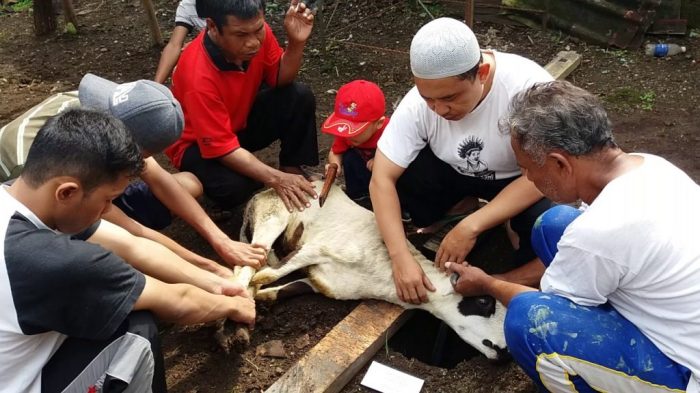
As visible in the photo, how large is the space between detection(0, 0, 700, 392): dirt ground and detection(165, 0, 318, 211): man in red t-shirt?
1.57ft

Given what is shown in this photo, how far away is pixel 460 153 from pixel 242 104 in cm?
133

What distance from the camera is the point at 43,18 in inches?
263

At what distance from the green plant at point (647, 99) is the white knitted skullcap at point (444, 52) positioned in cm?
276

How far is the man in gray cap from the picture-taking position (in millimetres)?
2730

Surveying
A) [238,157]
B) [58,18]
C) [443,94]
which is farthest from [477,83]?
[58,18]

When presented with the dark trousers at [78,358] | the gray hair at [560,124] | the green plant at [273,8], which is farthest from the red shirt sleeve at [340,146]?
the green plant at [273,8]

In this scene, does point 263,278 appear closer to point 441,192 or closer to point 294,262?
point 294,262

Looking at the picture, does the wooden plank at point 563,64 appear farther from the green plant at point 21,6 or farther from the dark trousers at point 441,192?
the green plant at point 21,6

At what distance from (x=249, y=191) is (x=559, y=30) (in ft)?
12.0

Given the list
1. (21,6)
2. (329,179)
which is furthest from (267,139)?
(21,6)

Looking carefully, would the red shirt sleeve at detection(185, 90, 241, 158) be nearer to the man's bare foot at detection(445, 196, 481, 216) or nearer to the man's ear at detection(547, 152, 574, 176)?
the man's bare foot at detection(445, 196, 481, 216)

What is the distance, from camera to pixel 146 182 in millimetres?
3166

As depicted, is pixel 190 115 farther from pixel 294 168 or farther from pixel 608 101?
pixel 608 101

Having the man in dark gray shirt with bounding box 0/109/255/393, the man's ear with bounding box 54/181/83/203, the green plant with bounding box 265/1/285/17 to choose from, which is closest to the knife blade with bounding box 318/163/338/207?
the man in dark gray shirt with bounding box 0/109/255/393
